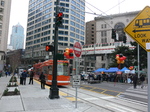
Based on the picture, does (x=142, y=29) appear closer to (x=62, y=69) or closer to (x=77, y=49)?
(x=77, y=49)

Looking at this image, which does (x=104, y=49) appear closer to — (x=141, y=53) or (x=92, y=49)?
(x=92, y=49)

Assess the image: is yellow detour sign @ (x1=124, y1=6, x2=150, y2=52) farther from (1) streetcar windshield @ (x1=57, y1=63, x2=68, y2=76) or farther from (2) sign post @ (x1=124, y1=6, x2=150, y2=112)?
(1) streetcar windshield @ (x1=57, y1=63, x2=68, y2=76)

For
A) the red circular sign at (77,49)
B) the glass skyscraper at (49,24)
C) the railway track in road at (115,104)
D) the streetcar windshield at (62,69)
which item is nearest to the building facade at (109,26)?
the glass skyscraper at (49,24)

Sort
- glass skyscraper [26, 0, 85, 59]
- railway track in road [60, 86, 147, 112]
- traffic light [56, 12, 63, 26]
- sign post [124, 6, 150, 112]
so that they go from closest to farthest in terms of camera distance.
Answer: sign post [124, 6, 150, 112] < railway track in road [60, 86, 147, 112] < traffic light [56, 12, 63, 26] < glass skyscraper [26, 0, 85, 59]

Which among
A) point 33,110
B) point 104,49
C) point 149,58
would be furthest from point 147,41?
point 104,49

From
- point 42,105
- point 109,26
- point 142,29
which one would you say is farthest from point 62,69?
point 109,26

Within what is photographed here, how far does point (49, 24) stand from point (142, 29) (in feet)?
234

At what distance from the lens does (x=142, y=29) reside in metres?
3.76

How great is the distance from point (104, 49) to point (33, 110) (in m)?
55.4

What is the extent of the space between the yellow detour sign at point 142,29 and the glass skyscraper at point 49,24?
6361 cm

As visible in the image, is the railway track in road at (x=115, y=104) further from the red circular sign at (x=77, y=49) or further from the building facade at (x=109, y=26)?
the building facade at (x=109, y=26)

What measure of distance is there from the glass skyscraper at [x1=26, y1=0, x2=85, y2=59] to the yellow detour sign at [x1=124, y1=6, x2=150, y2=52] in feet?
209

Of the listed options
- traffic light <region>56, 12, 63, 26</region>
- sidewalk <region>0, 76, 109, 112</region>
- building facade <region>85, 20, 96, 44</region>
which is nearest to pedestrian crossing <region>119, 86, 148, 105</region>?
sidewalk <region>0, 76, 109, 112</region>

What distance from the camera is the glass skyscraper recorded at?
71062 mm
